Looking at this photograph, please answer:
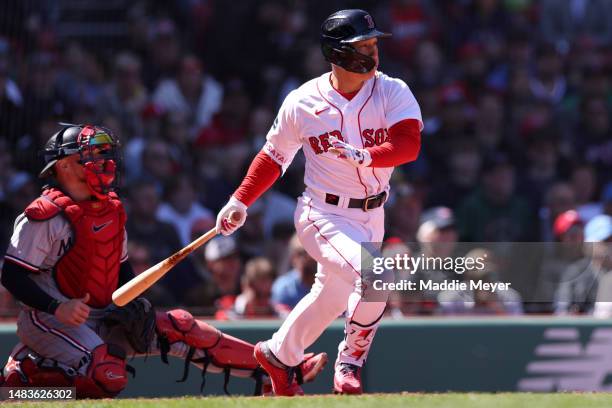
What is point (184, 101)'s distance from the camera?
35.7 ft

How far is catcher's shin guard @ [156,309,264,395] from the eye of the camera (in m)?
5.93

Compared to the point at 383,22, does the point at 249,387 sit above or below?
below


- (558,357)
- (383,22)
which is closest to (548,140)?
(383,22)

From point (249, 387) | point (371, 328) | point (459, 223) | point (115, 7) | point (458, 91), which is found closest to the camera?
point (371, 328)

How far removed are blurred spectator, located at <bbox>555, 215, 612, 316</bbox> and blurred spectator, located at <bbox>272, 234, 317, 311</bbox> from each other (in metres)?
1.57

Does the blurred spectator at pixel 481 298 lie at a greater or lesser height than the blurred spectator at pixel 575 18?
lesser

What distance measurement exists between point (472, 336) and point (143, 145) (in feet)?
13.7

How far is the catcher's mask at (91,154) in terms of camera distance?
566cm

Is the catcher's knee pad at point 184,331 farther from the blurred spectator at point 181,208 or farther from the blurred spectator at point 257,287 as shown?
the blurred spectator at point 181,208

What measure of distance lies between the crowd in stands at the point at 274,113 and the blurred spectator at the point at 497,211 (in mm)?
14

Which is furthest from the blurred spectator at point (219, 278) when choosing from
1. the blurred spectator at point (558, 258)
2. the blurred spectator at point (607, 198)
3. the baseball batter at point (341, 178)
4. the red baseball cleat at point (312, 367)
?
the blurred spectator at point (607, 198)

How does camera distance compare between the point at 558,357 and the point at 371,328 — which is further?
the point at 558,357

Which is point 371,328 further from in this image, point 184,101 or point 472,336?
point 184,101

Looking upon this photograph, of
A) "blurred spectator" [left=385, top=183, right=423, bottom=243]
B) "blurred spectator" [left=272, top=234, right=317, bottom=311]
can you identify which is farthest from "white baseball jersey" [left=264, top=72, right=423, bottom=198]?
"blurred spectator" [left=385, top=183, right=423, bottom=243]
